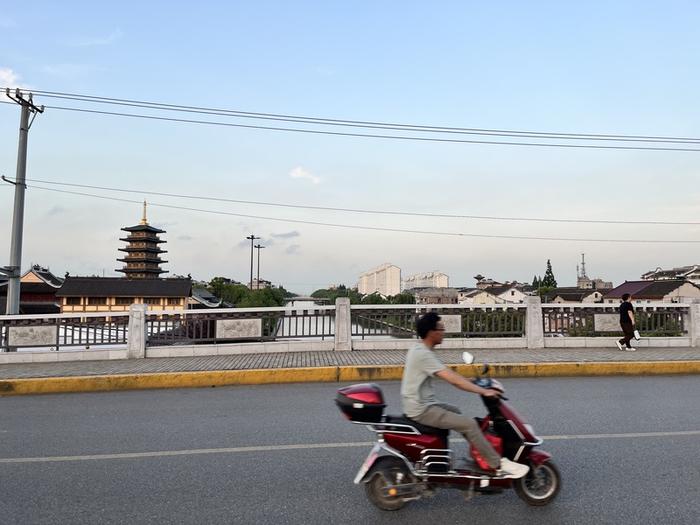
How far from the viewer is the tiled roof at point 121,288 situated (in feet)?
229

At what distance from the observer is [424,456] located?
151 inches

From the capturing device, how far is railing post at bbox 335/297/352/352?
12656 mm

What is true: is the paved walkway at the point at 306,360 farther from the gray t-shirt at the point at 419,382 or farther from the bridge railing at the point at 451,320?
the gray t-shirt at the point at 419,382

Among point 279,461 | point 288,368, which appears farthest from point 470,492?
point 288,368

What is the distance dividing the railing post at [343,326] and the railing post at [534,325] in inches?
169

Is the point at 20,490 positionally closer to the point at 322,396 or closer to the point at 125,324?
the point at 322,396

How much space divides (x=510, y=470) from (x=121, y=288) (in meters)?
75.1

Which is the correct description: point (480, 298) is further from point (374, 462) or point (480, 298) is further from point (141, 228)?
point (374, 462)

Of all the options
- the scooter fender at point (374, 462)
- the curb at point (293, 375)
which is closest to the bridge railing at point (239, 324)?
the curb at point (293, 375)

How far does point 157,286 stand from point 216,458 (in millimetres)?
72187

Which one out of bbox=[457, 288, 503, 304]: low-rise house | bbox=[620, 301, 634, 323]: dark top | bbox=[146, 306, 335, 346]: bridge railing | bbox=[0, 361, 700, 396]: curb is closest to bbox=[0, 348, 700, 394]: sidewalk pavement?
bbox=[0, 361, 700, 396]: curb

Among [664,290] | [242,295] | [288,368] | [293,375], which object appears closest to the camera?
[293,375]

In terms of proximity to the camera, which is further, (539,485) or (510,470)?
(539,485)

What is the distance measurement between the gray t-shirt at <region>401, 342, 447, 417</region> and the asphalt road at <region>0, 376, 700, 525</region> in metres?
0.75
